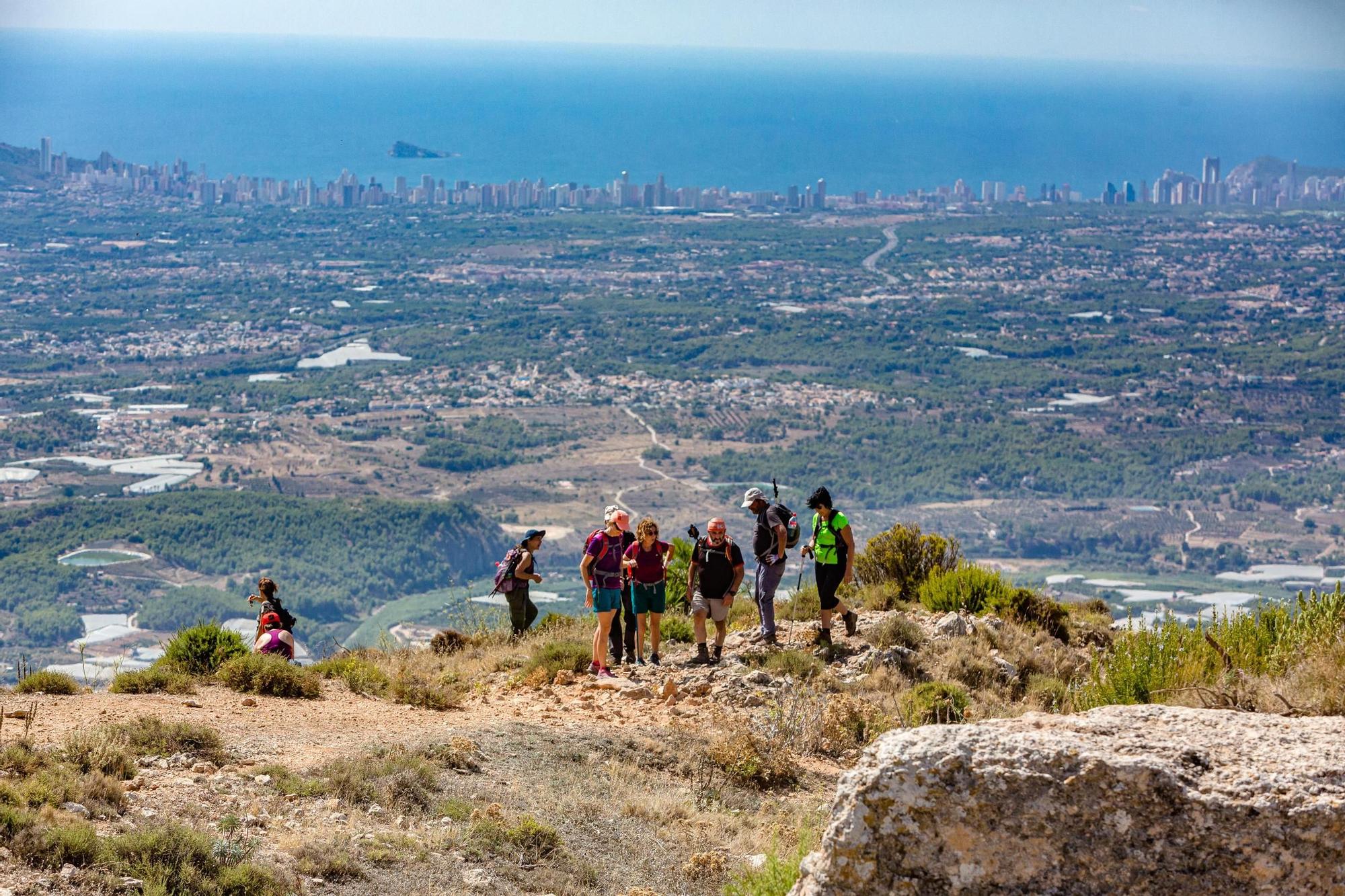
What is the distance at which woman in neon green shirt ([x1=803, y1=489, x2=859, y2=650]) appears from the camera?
398 inches

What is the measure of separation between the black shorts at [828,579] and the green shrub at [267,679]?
11.8ft

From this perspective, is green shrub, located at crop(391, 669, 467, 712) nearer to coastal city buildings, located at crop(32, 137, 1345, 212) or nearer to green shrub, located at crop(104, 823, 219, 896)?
green shrub, located at crop(104, 823, 219, 896)

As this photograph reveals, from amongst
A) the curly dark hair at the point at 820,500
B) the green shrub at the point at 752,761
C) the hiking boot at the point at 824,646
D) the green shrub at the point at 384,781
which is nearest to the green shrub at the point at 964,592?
the hiking boot at the point at 824,646

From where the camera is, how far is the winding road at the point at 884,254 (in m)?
134

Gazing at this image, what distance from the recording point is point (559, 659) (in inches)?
395

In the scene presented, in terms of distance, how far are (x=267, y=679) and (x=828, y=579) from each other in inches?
155

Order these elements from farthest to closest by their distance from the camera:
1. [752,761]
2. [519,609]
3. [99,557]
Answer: [99,557] < [519,609] < [752,761]

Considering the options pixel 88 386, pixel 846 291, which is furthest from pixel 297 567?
pixel 846 291

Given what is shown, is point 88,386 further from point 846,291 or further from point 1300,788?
point 1300,788

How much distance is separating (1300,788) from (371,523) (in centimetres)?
6053

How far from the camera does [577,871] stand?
5.97m

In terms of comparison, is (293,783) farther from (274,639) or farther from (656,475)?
(656,475)

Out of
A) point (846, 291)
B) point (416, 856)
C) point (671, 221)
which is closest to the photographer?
point (416, 856)

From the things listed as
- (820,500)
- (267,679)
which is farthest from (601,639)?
(267,679)
